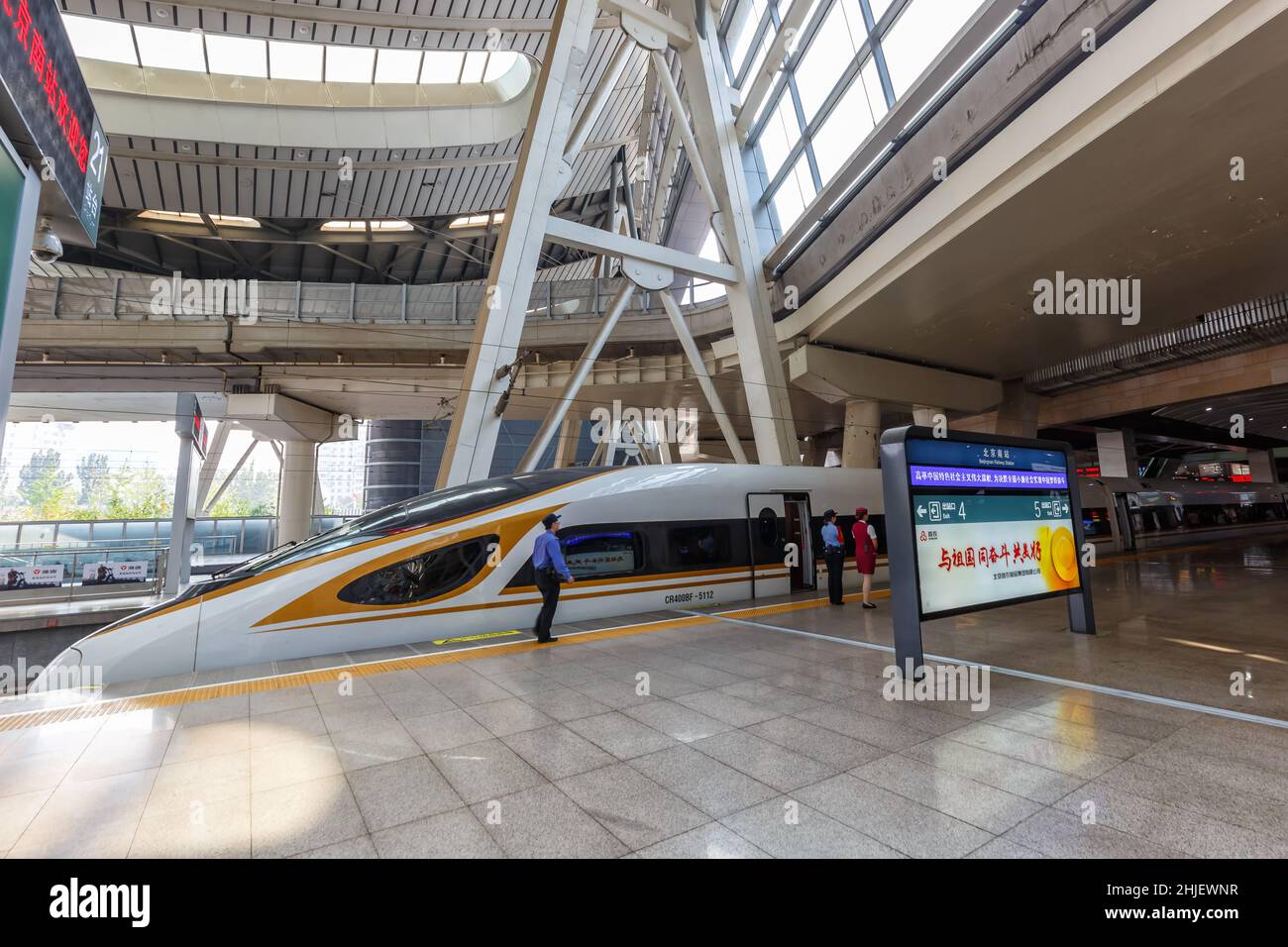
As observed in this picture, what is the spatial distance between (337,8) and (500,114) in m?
6.37

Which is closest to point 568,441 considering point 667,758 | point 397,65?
point 397,65

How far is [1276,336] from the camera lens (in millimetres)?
16656

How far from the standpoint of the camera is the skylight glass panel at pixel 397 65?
22.0 metres

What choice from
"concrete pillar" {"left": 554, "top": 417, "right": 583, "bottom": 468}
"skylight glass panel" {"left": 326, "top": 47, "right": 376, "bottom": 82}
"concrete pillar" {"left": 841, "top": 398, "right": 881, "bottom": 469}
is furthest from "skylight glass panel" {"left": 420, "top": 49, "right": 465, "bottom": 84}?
"concrete pillar" {"left": 841, "top": 398, "right": 881, "bottom": 469}

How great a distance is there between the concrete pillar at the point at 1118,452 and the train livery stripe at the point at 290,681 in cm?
3042

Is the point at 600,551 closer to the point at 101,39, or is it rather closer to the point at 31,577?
the point at 31,577

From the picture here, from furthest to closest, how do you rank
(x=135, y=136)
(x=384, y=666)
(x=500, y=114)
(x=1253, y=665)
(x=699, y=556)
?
(x=500, y=114) → (x=135, y=136) → (x=699, y=556) → (x=384, y=666) → (x=1253, y=665)

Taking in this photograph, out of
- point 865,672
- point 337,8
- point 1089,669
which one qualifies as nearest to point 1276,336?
point 1089,669

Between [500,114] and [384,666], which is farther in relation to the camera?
[500,114]

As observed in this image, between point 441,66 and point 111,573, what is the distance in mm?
21014

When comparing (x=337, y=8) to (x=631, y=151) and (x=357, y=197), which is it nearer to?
(x=357, y=197)

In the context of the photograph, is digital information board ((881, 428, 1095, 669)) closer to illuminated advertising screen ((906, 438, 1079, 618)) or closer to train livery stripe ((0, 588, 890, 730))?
illuminated advertising screen ((906, 438, 1079, 618))

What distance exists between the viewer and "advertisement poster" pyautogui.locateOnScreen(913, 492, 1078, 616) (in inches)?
221

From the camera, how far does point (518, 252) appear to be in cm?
1365
